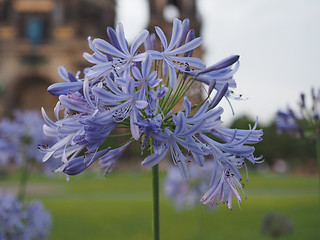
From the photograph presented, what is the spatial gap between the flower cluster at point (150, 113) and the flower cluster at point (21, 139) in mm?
2313

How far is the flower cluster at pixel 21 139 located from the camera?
149 inches

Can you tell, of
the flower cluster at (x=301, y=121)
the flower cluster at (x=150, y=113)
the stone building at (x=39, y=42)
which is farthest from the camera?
the stone building at (x=39, y=42)

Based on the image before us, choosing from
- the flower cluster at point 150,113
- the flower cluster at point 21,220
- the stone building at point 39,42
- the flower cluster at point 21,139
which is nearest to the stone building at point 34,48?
the stone building at point 39,42

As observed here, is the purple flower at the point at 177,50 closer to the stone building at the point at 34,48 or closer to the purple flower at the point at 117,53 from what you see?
the purple flower at the point at 117,53

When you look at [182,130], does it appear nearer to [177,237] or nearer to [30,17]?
[177,237]

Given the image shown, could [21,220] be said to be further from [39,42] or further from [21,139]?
[39,42]

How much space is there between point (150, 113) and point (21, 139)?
2.79 meters

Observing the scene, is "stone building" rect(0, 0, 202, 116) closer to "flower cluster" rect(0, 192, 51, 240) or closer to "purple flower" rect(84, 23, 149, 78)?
"flower cluster" rect(0, 192, 51, 240)

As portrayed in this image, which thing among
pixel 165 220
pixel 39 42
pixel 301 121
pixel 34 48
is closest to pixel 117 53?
pixel 301 121

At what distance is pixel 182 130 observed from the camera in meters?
1.41

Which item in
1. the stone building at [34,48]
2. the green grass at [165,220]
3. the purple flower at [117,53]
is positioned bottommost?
the green grass at [165,220]

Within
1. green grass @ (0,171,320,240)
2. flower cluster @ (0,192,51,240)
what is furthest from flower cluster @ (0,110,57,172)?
green grass @ (0,171,320,240)

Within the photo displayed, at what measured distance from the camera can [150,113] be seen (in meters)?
1.44

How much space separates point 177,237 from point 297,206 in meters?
6.73
